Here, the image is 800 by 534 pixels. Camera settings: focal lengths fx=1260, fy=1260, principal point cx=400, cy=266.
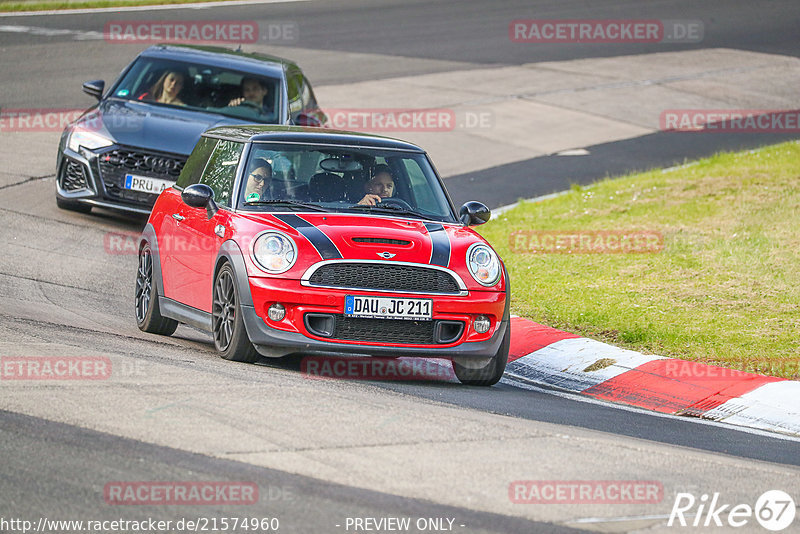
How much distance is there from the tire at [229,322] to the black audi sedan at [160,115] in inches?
185

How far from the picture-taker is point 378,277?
790cm

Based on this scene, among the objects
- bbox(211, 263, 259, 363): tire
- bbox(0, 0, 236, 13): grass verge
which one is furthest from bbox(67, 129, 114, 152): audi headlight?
bbox(0, 0, 236, 13): grass verge

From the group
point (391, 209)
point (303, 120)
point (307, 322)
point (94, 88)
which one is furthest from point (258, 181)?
point (94, 88)

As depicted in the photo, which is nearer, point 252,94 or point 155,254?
point 155,254

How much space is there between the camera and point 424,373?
30.3 ft

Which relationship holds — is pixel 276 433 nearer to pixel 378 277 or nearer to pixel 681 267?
pixel 378 277

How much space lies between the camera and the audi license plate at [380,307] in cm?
784

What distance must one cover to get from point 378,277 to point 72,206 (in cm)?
697

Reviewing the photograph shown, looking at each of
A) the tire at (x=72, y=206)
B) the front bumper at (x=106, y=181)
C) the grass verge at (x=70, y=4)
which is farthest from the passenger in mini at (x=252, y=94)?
the grass verge at (x=70, y=4)

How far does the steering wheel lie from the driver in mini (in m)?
0.03

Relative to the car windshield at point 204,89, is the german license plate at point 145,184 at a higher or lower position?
lower

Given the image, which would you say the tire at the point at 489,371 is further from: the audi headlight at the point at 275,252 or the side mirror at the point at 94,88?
the side mirror at the point at 94,88

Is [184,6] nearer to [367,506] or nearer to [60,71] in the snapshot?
[60,71]

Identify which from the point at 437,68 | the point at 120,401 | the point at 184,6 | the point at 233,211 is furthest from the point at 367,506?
the point at 184,6
